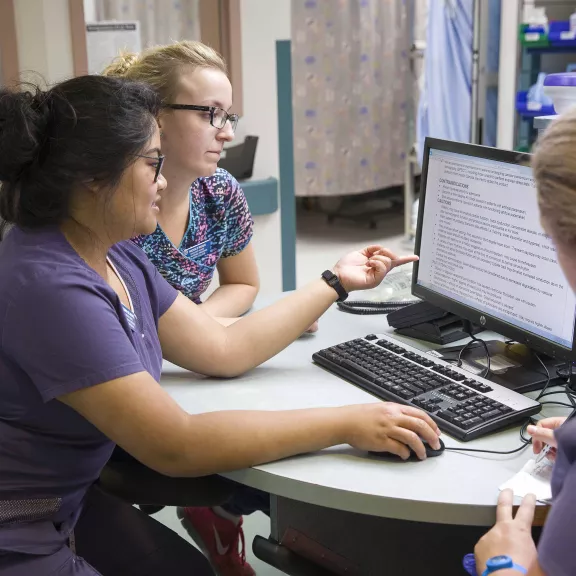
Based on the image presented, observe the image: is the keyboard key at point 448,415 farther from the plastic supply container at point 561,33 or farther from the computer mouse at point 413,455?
the plastic supply container at point 561,33

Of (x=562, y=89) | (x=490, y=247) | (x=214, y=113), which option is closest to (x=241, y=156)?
(x=214, y=113)

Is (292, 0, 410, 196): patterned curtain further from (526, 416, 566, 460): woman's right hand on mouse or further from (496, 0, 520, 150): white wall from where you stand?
(526, 416, 566, 460): woman's right hand on mouse

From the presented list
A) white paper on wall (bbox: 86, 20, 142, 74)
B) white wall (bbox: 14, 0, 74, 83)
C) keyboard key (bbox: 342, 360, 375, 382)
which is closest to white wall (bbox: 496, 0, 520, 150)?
white paper on wall (bbox: 86, 20, 142, 74)

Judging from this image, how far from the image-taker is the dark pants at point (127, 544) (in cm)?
139

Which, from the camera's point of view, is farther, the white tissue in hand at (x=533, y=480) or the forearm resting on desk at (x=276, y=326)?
the forearm resting on desk at (x=276, y=326)

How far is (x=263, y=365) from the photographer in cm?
159

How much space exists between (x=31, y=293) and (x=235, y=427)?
0.34 meters

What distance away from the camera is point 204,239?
6.46 ft

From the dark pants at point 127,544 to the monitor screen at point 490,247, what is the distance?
663mm

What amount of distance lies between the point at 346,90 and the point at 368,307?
3.66 metres

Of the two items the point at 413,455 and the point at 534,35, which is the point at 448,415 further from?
the point at 534,35

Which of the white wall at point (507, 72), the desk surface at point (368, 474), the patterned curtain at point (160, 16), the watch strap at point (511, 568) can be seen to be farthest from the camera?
the white wall at point (507, 72)

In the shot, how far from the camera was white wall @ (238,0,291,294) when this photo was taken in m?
3.12

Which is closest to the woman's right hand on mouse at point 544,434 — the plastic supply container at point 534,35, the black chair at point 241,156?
the black chair at point 241,156
